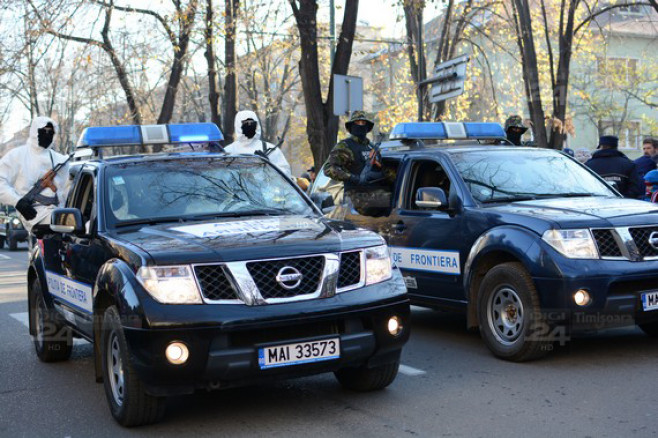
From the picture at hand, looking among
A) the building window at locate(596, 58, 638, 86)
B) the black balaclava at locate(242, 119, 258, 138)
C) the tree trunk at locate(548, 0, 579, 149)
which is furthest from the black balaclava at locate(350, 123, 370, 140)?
the building window at locate(596, 58, 638, 86)

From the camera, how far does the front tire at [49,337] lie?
314 inches

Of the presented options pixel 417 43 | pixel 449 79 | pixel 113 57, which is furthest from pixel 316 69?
pixel 113 57

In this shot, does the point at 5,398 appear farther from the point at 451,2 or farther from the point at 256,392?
the point at 451,2

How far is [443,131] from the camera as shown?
9.86 meters

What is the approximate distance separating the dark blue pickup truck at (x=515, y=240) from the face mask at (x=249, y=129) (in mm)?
1757

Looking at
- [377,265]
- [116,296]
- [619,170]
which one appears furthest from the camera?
[619,170]

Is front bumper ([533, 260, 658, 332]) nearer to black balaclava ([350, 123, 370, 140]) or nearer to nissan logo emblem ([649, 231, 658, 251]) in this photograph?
nissan logo emblem ([649, 231, 658, 251])

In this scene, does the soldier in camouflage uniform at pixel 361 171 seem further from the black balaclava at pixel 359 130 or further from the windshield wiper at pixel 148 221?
the windshield wiper at pixel 148 221

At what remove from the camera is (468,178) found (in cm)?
805

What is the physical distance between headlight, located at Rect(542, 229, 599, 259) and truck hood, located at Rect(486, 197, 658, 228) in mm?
59

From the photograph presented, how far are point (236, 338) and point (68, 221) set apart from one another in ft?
6.13

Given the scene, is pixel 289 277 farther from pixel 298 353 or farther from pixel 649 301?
pixel 649 301

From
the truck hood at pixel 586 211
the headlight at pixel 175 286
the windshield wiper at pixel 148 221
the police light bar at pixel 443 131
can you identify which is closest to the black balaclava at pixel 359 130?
the police light bar at pixel 443 131

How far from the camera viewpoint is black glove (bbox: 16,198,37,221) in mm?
Result: 8703
